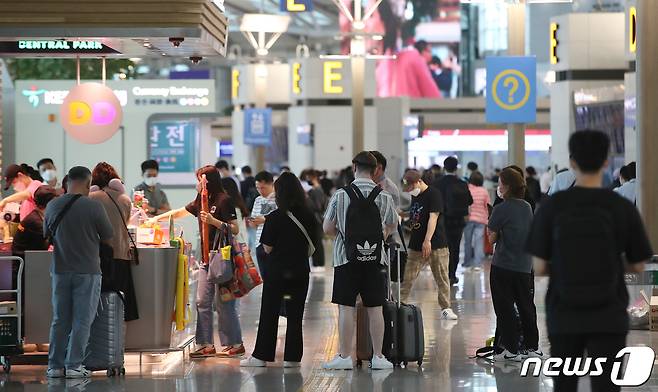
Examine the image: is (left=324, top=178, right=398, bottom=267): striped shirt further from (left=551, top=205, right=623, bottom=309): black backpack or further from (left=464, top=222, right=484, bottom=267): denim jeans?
(left=464, top=222, right=484, bottom=267): denim jeans

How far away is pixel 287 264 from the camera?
1115cm

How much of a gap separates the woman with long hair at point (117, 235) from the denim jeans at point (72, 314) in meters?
0.45

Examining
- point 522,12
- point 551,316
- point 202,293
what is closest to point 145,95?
point 522,12

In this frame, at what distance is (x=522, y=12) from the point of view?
17609 millimetres

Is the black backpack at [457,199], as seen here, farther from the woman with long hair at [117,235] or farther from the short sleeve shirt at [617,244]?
the short sleeve shirt at [617,244]

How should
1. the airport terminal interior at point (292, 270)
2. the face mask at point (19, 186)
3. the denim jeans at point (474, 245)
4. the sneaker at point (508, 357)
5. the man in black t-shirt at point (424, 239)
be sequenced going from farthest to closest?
the denim jeans at point (474, 245) → the man in black t-shirt at point (424, 239) → the face mask at point (19, 186) → the sneaker at point (508, 357) → the airport terminal interior at point (292, 270)

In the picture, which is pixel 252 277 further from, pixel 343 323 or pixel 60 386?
pixel 60 386

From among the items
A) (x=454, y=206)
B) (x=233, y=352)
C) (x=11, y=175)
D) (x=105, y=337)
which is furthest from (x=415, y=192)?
(x=105, y=337)

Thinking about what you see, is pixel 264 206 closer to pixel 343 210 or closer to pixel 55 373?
pixel 343 210

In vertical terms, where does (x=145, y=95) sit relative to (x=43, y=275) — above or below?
above

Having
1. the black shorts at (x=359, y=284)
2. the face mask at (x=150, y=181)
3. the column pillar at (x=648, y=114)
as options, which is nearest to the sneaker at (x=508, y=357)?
the black shorts at (x=359, y=284)

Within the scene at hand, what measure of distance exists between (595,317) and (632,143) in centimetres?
2088

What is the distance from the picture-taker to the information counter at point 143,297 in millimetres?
11281

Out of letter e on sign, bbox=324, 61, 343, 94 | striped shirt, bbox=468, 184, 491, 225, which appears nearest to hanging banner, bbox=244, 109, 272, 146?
letter e on sign, bbox=324, 61, 343, 94
